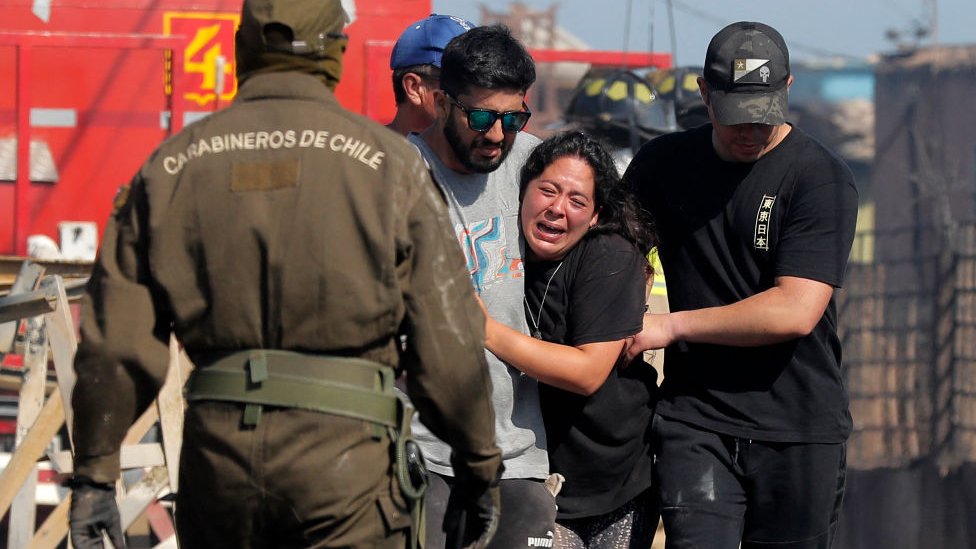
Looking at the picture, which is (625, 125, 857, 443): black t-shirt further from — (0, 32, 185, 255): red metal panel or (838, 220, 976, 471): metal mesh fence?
(838, 220, 976, 471): metal mesh fence

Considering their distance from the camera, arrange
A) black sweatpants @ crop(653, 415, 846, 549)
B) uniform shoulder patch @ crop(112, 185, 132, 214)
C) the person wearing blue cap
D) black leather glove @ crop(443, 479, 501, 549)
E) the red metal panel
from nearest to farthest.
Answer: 1. uniform shoulder patch @ crop(112, 185, 132, 214)
2. black leather glove @ crop(443, 479, 501, 549)
3. black sweatpants @ crop(653, 415, 846, 549)
4. the person wearing blue cap
5. the red metal panel

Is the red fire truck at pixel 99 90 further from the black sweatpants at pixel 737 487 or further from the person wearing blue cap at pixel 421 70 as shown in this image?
the black sweatpants at pixel 737 487

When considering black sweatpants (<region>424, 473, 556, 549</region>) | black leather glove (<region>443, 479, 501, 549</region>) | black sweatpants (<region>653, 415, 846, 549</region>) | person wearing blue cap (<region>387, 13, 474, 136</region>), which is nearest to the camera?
black leather glove (<region>443, 479, 501, 549</region>)

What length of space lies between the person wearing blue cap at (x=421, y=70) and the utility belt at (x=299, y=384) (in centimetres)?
185

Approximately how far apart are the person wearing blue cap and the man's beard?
2.92ft

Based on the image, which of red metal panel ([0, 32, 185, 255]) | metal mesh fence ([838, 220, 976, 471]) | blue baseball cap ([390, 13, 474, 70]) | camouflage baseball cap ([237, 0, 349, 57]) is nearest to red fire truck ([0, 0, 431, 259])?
red metal panel ([0, 32, 185, 255])

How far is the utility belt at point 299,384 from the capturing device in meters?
2.66

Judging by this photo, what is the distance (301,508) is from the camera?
8.76 feet

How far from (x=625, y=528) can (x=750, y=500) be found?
350 millimetres

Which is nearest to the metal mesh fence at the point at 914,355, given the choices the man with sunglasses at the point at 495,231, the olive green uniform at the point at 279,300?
the man with sunglasses at the point at 495,231

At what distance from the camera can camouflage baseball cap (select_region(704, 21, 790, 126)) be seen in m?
3.61

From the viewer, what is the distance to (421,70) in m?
4.48

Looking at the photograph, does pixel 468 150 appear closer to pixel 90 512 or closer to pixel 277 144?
pixel 277 144

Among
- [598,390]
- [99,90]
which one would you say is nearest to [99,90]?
[99,90]
